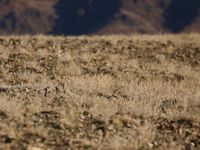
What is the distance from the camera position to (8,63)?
18.8 metres

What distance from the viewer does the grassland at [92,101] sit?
33.6 feet

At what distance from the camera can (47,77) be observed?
16.8 metres

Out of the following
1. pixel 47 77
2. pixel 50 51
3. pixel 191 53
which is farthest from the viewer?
pixel 191 53

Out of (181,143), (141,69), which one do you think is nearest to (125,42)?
(141,69)

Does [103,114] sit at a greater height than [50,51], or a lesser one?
lesser

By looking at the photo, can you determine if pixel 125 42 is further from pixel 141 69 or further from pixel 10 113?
pixel 10 113

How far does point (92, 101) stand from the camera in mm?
12273

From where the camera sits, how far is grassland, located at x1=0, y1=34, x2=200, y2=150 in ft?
33.6

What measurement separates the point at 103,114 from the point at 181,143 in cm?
→ 172

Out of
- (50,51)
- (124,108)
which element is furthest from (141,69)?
(124,108)

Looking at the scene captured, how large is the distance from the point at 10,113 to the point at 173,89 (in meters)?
5.59

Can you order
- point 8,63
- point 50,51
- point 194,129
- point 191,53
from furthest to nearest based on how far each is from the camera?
point 191,53 < point 50,51 < point 8,63 < point 194,129

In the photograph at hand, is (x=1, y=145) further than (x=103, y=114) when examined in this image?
No

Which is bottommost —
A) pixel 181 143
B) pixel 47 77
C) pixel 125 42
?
pixel 181 143
